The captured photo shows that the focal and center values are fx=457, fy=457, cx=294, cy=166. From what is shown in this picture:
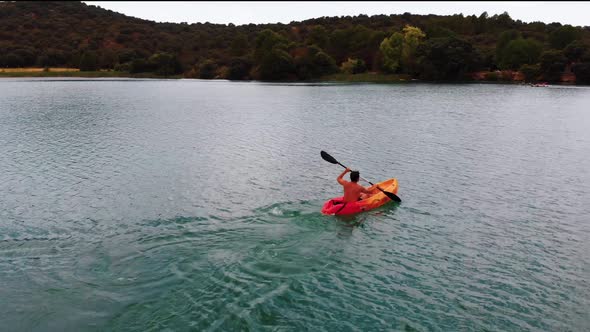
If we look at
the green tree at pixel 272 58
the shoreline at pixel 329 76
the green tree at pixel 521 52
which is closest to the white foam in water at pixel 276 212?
the shoreline at pixel 329 76

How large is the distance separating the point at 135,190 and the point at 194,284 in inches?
495

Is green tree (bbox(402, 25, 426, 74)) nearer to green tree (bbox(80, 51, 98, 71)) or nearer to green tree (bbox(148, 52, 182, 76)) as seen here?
green tree (bbox(148, 52, 182, 76))

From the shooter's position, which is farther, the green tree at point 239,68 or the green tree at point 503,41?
the green tree at point 239,68

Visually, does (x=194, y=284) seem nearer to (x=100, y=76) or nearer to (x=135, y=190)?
(x=135, y=190)

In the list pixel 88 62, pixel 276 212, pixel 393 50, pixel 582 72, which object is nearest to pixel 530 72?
pixel 582 72

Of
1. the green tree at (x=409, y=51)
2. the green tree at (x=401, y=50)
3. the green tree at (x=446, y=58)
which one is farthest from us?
the green tree at (x=401, y=50)

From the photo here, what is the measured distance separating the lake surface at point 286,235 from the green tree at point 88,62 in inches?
5556

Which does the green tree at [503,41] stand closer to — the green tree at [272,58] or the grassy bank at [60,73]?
the green tree at [272,58]

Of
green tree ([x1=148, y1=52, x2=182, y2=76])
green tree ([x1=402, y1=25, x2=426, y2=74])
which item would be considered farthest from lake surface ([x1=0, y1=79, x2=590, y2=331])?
green tree ([x1=148, y1=52, x2=182, y2=76])

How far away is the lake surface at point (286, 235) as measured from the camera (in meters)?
14.3

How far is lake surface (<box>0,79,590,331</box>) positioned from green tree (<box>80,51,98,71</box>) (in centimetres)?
14113

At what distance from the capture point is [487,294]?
606 inches

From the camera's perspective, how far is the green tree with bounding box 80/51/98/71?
170m

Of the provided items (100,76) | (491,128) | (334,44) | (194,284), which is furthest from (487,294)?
(100,76)
